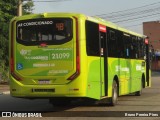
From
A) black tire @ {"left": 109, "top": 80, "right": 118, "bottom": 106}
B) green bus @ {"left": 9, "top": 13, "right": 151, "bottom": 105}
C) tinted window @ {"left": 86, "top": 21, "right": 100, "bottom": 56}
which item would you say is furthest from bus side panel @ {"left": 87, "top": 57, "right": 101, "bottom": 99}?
black tire @ {"left": 109, "top": 80, "right": 118, "bottom": 106}

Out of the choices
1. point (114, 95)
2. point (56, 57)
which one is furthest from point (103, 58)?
point (56, 57)

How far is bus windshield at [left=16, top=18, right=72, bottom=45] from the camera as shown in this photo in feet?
47.9

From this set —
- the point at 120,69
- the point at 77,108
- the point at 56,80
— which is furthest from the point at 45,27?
the point at 120,69

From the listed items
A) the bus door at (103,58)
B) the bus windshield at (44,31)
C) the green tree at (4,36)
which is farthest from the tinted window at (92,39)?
the green tree at (4,36)

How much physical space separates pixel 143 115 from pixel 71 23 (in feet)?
12.0

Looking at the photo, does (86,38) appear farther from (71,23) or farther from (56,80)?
A: (56,80)

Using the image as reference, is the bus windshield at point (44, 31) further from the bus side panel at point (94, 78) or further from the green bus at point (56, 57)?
the bus side panel at point (94, 78)

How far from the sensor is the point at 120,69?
18.7m

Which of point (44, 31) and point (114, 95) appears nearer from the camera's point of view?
point (44, 31)

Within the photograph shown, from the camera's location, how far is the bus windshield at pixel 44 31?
14.6m

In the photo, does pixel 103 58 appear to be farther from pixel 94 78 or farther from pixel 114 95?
pixel 114 95

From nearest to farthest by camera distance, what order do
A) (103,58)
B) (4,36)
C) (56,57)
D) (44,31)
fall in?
1. (56,57)
2. (44,31)
3. (103,58)
4. (4,36)

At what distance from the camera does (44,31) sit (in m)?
14.9

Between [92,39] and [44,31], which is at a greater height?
[44,31]
